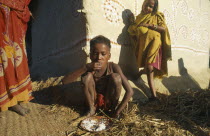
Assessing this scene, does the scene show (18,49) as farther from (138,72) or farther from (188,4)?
(188,4)

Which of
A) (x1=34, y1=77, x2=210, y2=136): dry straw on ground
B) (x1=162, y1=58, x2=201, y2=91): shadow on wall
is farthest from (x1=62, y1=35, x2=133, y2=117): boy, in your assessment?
(x1=162, y1=58, x2=201, y2=91): shadow on wall

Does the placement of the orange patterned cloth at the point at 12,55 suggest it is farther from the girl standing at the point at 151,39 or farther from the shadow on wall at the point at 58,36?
the girl standing at the point at 151,39

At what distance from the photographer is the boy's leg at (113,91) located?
2.24 metres

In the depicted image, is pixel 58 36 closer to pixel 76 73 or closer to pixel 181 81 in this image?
pixel 76 73

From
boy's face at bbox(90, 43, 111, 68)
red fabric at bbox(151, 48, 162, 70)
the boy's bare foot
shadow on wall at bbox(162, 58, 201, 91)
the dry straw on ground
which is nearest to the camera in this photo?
the dry straw on ground

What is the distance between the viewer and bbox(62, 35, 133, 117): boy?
2236 millimetres

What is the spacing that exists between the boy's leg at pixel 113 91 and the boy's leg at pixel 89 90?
20cm

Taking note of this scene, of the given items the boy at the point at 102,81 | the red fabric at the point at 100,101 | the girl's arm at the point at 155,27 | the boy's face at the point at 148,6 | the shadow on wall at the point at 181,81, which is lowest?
the shadow on wall at the point at 181,81

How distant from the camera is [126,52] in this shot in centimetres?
360

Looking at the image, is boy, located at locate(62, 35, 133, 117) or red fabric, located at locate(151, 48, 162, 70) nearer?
boy, located at locate(62, 35, 133, 117)

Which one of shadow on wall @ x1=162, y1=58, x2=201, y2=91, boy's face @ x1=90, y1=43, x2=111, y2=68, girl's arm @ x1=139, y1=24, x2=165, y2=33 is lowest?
shadow on wall @ x1=162, y1=58, x2=201, y2=91

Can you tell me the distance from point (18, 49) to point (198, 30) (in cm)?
468

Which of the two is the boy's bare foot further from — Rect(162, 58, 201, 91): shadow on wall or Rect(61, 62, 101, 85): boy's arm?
Rect(162, 58, 201, 91): shadow on wall

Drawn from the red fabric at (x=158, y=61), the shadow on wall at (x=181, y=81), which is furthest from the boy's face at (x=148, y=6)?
the shadow on wall at (x=181, y=81)
